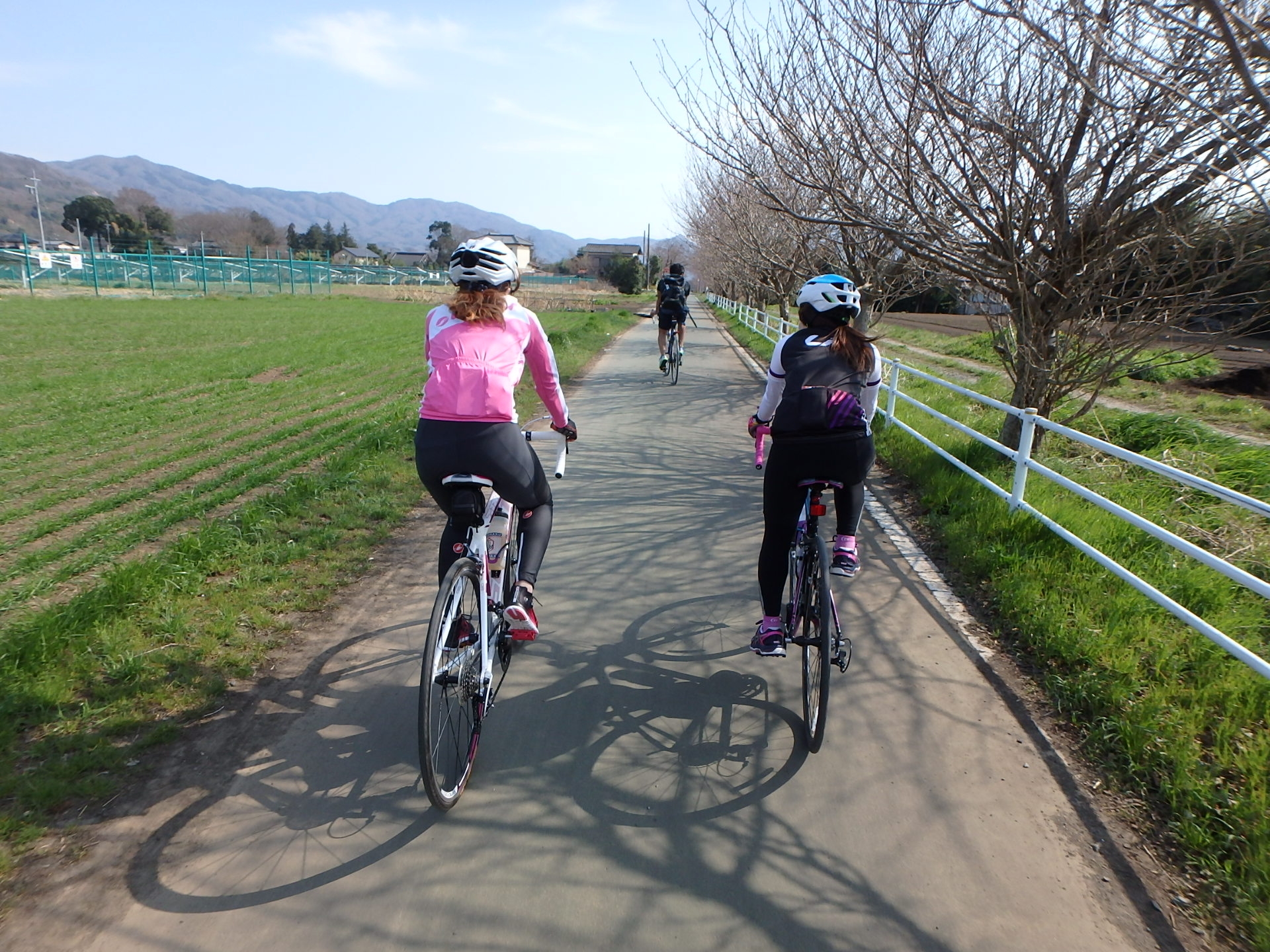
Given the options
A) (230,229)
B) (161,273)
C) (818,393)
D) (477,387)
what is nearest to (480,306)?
(477,387)

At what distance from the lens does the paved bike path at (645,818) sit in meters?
2.45

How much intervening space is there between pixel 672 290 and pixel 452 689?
1257cm

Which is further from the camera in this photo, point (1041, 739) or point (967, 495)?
point (967, 495)

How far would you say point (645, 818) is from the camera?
9.59 feet

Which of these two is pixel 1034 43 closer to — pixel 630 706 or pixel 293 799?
pixel 630 706

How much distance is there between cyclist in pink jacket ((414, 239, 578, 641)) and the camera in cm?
315

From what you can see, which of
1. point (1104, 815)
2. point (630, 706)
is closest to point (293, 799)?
point (630, 706)

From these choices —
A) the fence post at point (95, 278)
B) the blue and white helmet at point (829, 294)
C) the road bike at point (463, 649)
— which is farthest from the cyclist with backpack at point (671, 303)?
the fence post at point (95, 278)

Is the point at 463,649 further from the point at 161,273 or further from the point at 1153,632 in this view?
the point at 161,273

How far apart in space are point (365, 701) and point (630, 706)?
119 centimetres

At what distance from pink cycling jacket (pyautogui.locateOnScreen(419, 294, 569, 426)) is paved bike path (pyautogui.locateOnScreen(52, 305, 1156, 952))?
54.2 inches

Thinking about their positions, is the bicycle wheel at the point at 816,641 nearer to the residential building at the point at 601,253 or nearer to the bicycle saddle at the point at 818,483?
the bicycle saddle at the point at 818,483

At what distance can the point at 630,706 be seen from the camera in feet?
12.1

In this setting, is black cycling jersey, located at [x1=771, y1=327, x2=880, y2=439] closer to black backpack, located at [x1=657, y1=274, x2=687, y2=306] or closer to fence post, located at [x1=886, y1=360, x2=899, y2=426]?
fence post, located at [x1=886, y1=360, x2=899, y2=426]
